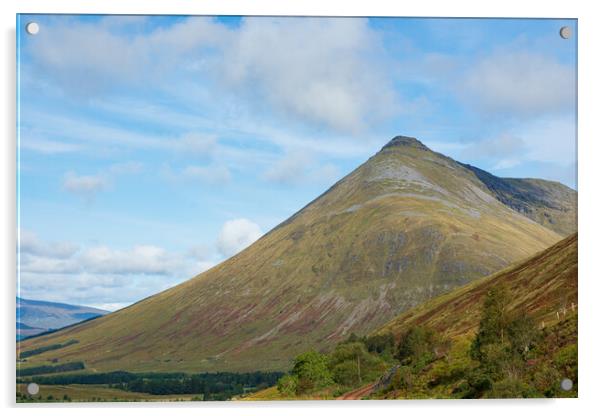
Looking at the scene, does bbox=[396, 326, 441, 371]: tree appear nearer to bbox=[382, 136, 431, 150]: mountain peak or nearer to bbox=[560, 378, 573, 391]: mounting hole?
bbox=[560, 378, 573, 391]: mounting hole

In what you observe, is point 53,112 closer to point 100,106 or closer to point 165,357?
point 100,106

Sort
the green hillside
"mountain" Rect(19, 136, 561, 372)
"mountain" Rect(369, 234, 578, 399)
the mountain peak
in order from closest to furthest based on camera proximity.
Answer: "mountain" Rect(369, 234, 578, 399)
the green hillside
the mountain peak
"mountain" Rect(19, 136, 561, 372)

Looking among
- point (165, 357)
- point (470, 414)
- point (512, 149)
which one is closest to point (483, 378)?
point (470, 414)

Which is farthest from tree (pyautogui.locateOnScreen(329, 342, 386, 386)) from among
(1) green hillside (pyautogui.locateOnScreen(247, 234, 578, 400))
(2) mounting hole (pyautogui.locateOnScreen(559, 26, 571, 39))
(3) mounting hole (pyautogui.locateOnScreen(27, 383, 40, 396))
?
(2) mounting hole (pyautogui.locateOnScreen(559, 26, 571, 39))

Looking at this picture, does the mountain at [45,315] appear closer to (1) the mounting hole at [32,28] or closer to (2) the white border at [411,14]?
(2) the white border at [411,14]

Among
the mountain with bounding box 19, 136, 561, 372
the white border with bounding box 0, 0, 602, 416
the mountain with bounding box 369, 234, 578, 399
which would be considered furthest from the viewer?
the mountain with bounding box 19, 136, 561, 372

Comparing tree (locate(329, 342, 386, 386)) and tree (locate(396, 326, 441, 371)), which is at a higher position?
tree (locate(396, 326, 441, 371))

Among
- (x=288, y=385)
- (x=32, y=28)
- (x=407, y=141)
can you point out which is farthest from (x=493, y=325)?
(x=407, y=141)

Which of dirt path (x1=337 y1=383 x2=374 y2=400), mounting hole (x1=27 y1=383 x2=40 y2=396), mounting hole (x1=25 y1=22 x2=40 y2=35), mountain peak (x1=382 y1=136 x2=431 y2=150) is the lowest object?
dirt path (x1=337 y1=383 x2=374 y2=400)

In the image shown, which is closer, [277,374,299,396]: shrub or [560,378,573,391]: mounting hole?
[560,378,573,391]: mounting hole
